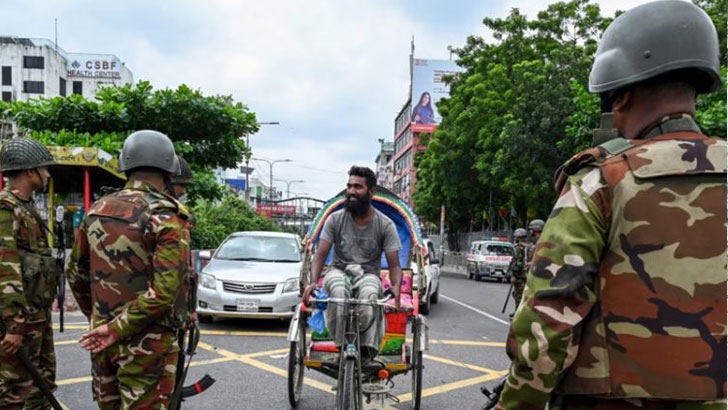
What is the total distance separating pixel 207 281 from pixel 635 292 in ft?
27.0

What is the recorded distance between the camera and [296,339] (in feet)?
15.7

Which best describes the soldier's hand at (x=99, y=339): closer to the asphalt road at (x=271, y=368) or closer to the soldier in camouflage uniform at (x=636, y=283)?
the soldier in camouflage uniform at (x=636, y=283)

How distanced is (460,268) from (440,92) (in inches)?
1247

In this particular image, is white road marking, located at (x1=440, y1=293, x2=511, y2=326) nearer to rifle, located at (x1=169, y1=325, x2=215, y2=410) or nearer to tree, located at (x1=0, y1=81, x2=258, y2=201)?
tree, located at (x1=0, y1=81, x2=258, y2=201)

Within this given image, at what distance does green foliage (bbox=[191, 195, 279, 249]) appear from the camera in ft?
61.5

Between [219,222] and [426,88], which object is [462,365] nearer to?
[219,222]

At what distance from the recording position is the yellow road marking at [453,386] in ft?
18.6

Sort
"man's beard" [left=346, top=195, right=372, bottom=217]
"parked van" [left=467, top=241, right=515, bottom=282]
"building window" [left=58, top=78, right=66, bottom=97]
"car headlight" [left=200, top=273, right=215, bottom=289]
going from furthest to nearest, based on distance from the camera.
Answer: "building window" [left=58, top=78, right=66, bottom=97]
"parked van" [left=467, top=241, right=515, bottom=282]
"car headlight" [left=200, top=273, right=215, bottom=289]
"man's beard" [left=346, top=195, right=372, bottom=217]

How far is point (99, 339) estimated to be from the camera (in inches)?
111

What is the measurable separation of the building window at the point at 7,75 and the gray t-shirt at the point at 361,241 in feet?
191

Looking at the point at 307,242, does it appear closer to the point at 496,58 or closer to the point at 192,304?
the point at 192,304

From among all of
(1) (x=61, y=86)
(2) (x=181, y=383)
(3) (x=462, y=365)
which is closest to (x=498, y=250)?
(3) (x=462, y=365)

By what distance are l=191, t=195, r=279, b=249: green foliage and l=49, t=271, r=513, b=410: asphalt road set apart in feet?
27.4

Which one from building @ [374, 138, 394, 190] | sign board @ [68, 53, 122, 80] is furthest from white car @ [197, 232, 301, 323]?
Result: building @ [374, 138, 394, 190]
